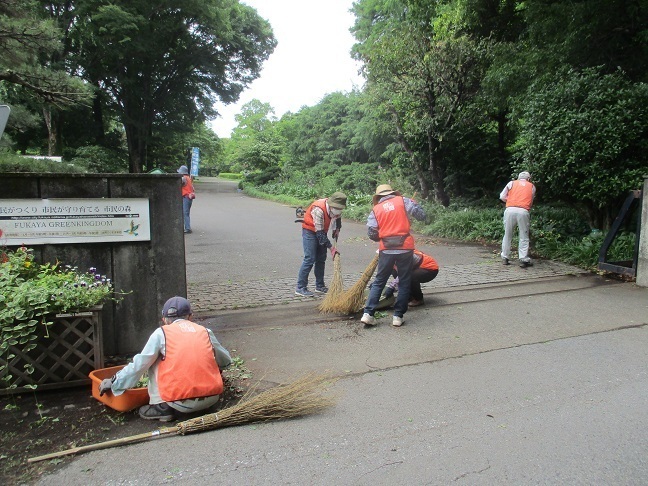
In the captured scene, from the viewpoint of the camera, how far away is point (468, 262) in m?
10.1

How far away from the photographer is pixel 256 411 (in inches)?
149

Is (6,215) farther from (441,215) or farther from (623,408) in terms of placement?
(441,215)

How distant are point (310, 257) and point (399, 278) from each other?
174 centimetres

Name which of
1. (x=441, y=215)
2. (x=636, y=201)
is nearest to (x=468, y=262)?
(x=636, y=201)

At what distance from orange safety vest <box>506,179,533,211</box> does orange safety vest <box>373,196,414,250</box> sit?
416 cm

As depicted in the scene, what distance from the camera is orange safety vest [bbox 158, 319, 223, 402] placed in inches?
147

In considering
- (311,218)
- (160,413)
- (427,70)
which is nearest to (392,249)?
(311,218)

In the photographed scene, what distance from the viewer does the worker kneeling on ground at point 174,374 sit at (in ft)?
12.3

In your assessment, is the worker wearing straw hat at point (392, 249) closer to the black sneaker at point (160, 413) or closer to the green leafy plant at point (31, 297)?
the black sneaker at point (160, 413)

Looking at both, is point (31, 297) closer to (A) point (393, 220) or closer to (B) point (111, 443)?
(B) point (111, 443)

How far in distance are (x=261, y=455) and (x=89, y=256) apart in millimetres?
2924

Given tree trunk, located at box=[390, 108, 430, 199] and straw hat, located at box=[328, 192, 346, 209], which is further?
tree trunk, located at box=[390, 108, 430, 199]

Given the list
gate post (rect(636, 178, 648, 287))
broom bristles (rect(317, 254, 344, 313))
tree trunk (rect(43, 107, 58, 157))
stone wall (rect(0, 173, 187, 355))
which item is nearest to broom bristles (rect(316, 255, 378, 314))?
broom bristles (rect(317, 254, 344, 313))

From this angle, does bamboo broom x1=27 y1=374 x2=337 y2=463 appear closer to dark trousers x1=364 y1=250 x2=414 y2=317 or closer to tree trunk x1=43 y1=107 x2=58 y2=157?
dark trousers x1=364 y1=250 x2=414 y2=317
